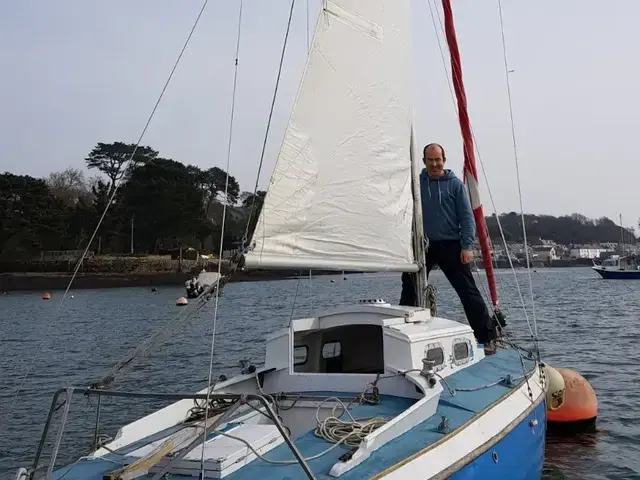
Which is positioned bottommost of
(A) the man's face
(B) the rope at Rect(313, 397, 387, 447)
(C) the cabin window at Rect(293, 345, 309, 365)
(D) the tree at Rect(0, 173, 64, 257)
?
(B) the rope at Rect(313, 397, 387, 447)

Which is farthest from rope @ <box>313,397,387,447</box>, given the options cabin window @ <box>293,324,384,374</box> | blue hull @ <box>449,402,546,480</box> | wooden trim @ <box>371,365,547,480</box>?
cabin window @ <box>293,324,384,374</box>

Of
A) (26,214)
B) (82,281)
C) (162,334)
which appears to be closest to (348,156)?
(162,334)

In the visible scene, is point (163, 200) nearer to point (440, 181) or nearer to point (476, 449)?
point (440, 181)

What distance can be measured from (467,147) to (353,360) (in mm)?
4125

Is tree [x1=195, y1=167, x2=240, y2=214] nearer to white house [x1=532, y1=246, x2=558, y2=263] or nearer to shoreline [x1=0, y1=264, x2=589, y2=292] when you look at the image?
shoreline [x1=0, y1=264, x2=589, y2=292]

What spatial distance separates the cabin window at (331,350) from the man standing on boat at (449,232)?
4.78 ft

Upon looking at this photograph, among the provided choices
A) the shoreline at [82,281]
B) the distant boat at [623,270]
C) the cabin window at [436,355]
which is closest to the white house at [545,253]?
the distant boat at [623,270]

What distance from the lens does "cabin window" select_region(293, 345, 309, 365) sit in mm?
8648

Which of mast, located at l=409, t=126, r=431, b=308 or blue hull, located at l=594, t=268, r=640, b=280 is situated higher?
mast, located at l=409, t=126, r=431, b=308

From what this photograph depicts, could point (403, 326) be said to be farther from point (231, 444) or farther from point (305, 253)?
point (231, 444)

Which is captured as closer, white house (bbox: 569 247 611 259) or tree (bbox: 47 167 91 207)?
tree (bbox: 47 167 91 207)

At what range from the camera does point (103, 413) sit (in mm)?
14422

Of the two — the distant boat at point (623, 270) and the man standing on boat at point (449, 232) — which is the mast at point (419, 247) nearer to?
the man standing on boat at point (449, 232)

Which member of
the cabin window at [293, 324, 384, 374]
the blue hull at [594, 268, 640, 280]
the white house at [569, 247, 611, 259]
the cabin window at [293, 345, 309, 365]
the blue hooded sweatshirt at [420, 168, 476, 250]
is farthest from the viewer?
the white house at [569, 247, 611, 259]
